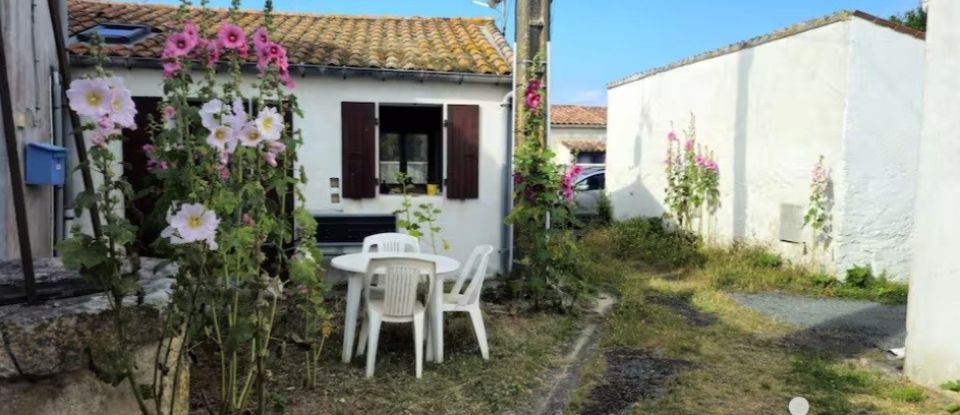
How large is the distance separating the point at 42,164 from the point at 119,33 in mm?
3150

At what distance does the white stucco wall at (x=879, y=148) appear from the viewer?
7754 mm

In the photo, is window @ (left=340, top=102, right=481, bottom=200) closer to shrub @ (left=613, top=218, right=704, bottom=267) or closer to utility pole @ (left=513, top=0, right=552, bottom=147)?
utility pole @ (left=513, top=0, right=552, bottom=147)

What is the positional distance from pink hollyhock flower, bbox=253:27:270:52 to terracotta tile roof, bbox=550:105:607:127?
895 inches

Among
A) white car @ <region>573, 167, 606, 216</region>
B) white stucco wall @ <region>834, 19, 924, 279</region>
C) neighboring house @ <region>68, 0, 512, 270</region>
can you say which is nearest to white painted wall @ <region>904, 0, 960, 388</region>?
white stucco wall @ <region>834, 19, 924, 279</region>

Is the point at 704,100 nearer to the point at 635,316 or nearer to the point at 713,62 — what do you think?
the point at 713,62

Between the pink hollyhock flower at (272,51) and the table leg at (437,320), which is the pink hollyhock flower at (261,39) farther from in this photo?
the table leg at (437,320)

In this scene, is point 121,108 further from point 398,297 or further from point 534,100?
point 534,100

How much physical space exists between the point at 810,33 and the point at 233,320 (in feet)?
27.2

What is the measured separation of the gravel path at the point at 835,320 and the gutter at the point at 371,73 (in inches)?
155

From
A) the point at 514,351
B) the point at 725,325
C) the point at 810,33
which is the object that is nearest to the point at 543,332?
the point at 514,351

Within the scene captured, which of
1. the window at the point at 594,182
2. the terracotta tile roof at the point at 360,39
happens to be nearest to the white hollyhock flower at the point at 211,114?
the terracotta tile roof at the point at 360,39

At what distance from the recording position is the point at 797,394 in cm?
426

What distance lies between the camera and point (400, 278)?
169 inches

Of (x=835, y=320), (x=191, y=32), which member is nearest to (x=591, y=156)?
(x=835, y=320)
